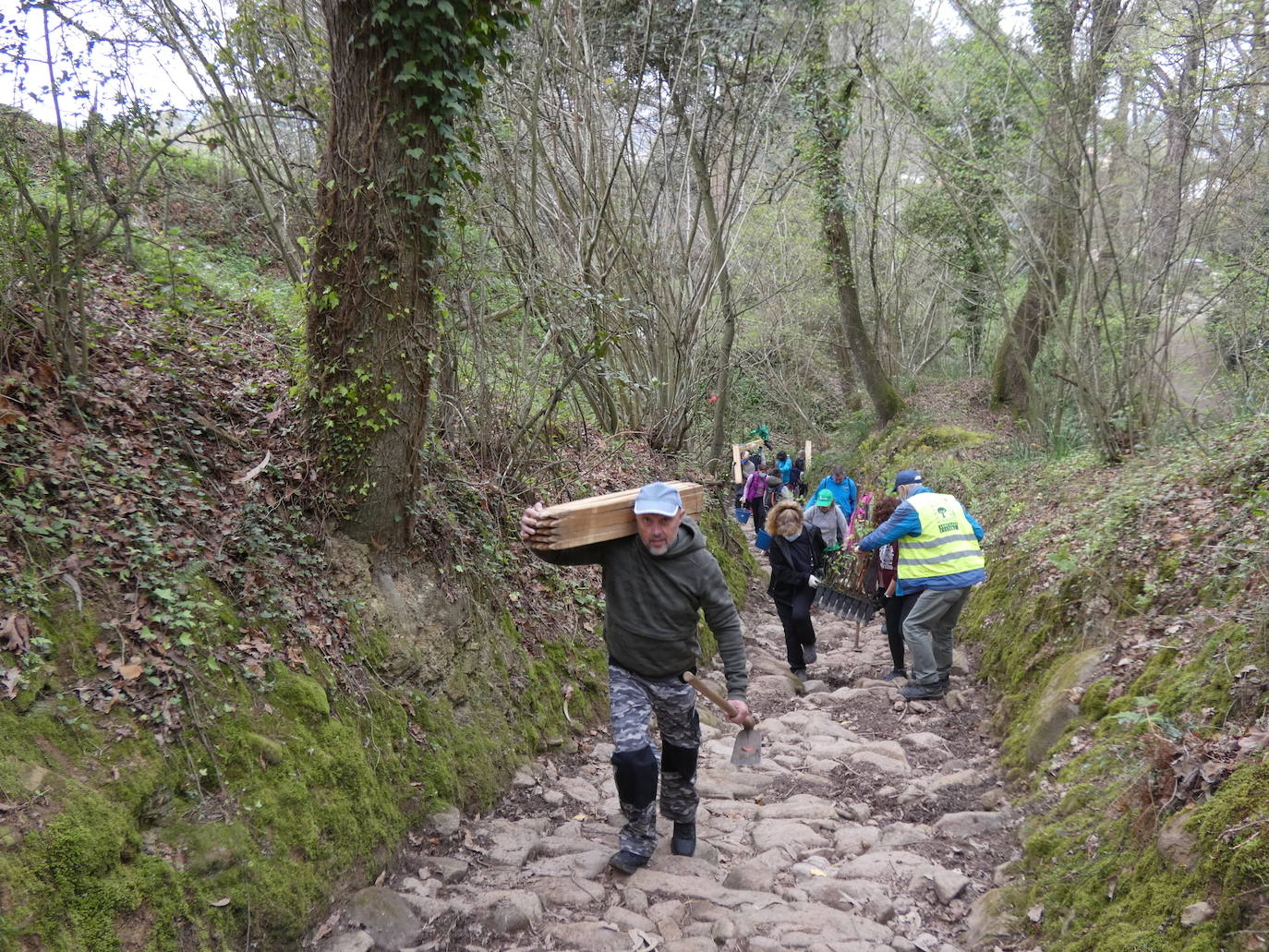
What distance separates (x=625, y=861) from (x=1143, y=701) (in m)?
2.98

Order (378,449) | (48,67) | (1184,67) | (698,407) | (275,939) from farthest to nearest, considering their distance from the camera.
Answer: (698,407)
(1184,67)
(378,449)
(48,67)
(275,939)

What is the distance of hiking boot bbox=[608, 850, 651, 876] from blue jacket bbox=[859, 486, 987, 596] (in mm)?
4314

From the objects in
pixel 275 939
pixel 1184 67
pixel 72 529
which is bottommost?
pixel 275 939

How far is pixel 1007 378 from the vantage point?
782 inches

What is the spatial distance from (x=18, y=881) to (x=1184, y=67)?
12488mm

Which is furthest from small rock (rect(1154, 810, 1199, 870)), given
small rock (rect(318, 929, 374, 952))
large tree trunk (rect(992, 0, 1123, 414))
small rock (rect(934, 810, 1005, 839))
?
large tree trunk (rect(992, 0, 1123, 414))

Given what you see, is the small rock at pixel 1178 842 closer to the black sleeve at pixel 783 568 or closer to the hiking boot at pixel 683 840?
the hiking boot at pixel 683 840

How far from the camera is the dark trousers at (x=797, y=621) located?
931cm

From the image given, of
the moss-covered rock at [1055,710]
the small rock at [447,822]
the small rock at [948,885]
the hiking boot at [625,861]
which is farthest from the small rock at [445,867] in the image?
the moss-covered rock at [1055,710]

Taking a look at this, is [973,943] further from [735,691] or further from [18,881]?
[18,881]

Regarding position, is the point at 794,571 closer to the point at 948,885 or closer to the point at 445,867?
the point at 948,885

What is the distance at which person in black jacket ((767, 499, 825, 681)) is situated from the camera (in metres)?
9.23

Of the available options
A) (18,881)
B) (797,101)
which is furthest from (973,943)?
(797,101)

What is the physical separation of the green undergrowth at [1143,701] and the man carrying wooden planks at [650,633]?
73.9 inches
